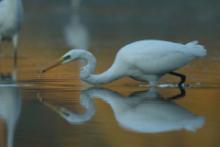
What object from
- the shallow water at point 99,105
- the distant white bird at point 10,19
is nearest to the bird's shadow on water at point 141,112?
the shallow water at point 99,105

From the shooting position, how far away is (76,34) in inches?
983

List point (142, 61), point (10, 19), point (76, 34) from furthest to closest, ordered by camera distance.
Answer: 1. point (76, 34)
2. point (10, 19)
3. point (142, 61)

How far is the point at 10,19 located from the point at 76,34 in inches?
305

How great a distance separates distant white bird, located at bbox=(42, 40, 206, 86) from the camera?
13156mm

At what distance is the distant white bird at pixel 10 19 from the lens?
1727cm

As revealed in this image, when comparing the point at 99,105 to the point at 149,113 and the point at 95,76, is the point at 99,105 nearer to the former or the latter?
the point at 149,113

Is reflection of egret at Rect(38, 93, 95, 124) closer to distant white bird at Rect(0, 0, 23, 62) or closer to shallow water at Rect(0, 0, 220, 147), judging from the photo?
shallow water at Rect(0, 0, 220, 147)

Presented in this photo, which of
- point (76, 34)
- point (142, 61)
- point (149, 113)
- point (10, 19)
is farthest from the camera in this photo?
point (76, 34)

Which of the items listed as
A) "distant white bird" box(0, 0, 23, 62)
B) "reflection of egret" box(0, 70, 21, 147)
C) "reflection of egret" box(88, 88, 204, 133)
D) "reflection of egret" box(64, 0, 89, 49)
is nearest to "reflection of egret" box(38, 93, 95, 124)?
"reflection of egret" box(88, 88, 204, 133)

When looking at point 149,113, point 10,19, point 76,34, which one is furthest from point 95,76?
point 76,34

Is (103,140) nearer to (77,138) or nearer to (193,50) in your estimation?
(77,138)

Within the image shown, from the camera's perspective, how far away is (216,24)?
97.4 ft

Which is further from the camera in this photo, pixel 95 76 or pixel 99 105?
pixel 95 76

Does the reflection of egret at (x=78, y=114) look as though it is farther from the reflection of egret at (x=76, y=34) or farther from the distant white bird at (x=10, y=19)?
the reflection of egret at (x=76, y=34)
